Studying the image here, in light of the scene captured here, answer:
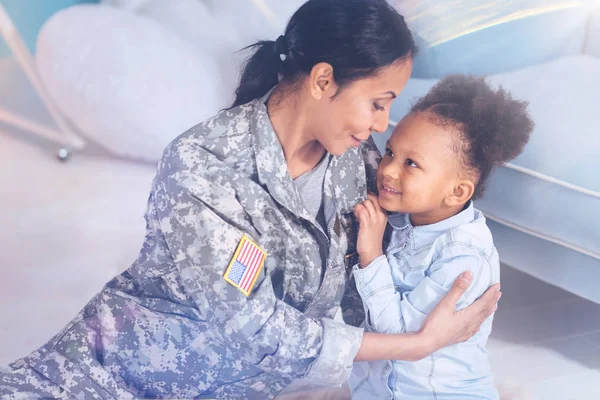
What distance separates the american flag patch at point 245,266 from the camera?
0.82 m

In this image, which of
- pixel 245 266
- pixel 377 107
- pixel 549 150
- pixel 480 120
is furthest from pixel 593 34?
pixel 245 266

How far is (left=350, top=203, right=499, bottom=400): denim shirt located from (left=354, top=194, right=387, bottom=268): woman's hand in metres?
0.02

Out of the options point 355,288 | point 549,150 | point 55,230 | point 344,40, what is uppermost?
point 344,40

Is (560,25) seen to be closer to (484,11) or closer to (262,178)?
(484,11)

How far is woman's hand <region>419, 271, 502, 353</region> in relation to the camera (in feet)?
3.03

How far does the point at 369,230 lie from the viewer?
1.00 metres

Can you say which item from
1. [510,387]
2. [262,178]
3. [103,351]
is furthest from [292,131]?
[510,387]

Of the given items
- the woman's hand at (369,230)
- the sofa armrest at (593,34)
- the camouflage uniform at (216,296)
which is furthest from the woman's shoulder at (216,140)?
the sofa armrest at (593,34)

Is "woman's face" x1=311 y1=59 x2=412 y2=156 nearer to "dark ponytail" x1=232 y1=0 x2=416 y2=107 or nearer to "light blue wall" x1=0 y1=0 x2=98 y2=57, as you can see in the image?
"dark ponytail" x1=232 y1=0 x2=416 y2=107

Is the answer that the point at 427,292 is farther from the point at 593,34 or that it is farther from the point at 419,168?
the point at 593,34

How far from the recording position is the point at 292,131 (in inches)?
36.1

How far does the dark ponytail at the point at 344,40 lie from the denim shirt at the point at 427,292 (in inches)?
11.5

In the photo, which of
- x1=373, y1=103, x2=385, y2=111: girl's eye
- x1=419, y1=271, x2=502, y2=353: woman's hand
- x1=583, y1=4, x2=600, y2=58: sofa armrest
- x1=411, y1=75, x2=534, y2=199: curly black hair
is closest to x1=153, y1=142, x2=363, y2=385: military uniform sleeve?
x1=419, y1=271, x2=502, y2=353: woman's hand

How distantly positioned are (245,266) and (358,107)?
0.26m
